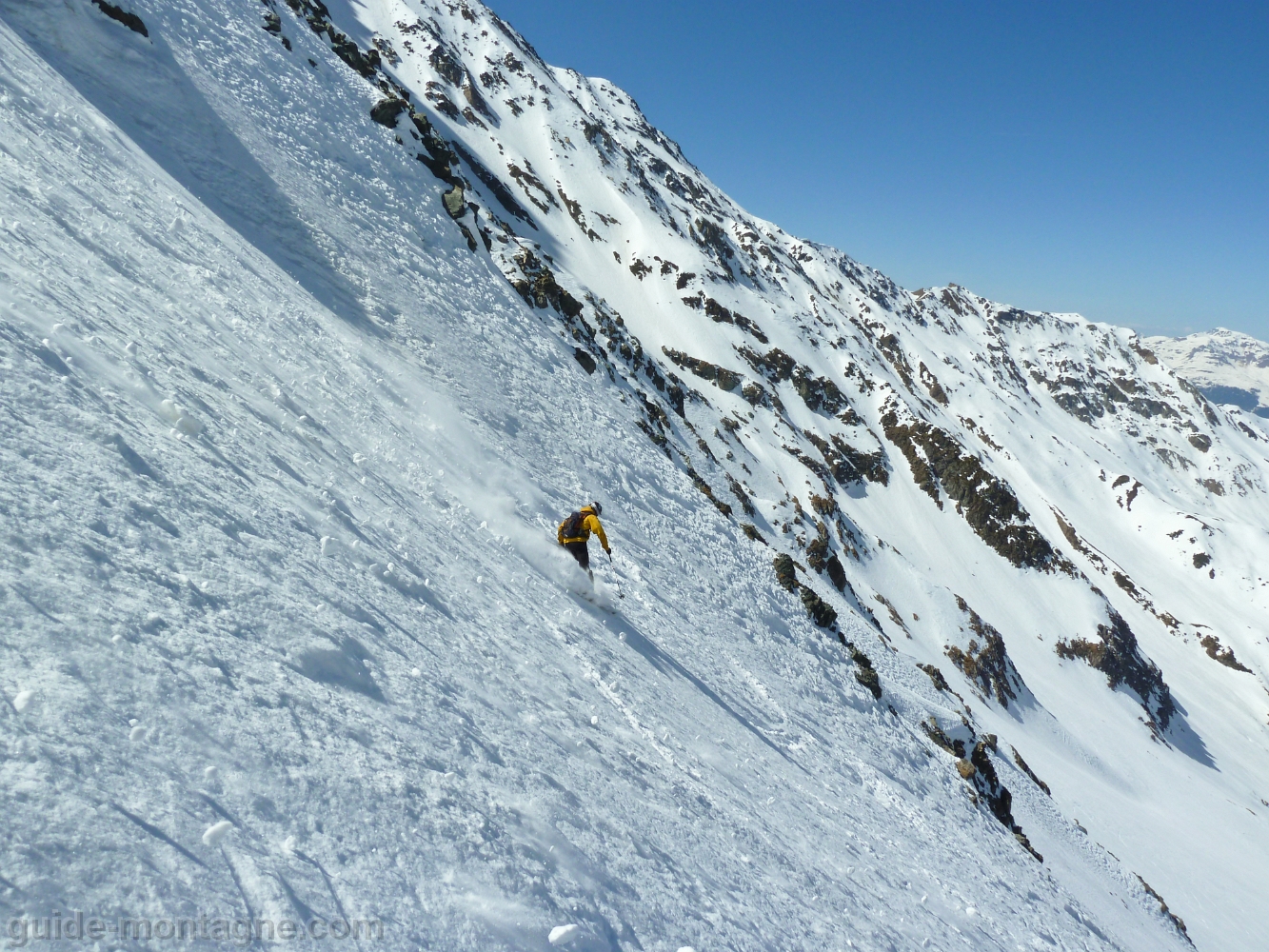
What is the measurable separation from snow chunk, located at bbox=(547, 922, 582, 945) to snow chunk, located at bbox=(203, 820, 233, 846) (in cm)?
260

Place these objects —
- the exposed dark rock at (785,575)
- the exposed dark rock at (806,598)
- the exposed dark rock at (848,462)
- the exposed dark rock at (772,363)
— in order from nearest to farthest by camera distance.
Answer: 1. the exposed dark rock at (806,598)
2. the exposed dark rock at (785,575)
3. the exposed dark rock at (848,462)
4. the exposed dark rock at (772,363)

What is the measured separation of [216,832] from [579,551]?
8.86 meters

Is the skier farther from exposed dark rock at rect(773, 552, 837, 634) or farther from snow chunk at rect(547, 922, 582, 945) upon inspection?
exposed dark rock at rect(773, 552, 837, 634)

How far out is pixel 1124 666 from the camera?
80.8 m

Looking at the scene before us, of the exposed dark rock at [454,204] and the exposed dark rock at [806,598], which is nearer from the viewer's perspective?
the exposed dark rock at [806,598]

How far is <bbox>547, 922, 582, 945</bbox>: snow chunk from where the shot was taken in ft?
16.4

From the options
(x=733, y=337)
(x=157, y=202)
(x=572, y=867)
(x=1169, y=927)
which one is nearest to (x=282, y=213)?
(x=157, y=202)

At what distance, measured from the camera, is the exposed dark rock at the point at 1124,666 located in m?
78.9

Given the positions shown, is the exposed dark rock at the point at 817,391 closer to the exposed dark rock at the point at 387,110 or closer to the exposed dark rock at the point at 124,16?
the exposed dark rock at the point at 387,110

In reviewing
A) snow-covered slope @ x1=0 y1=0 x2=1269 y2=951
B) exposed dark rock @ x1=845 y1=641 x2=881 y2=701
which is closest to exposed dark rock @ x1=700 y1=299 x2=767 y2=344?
snow-covered slope @ x1=0 y1=0 x2=1269 y2=951

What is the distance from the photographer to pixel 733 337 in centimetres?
9806

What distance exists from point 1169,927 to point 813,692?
2093 centimetres

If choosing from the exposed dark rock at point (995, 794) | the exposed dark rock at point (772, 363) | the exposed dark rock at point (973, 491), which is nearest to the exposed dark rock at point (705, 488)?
the exposed dark rock at point (995, 794)

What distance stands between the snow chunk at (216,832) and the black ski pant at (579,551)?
344 inches
